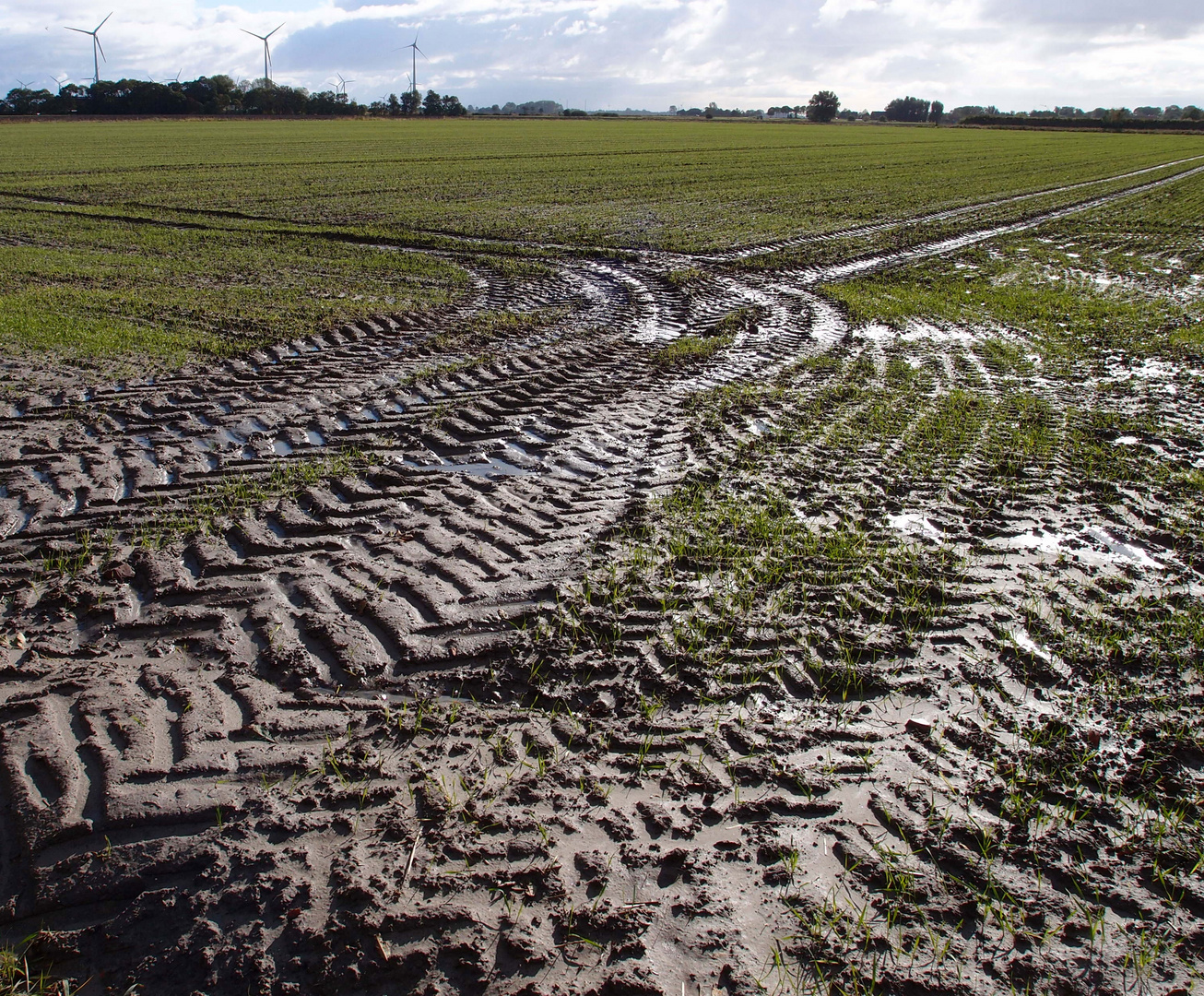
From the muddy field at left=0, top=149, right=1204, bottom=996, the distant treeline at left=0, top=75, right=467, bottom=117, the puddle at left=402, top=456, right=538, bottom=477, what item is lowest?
the muddy field at left=0, top=149, right=1204, bottom=996

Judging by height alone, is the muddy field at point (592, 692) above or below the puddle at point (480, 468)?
below

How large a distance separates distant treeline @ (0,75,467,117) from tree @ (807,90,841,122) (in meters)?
73.8

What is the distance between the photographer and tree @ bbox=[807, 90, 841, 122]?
136000 mm

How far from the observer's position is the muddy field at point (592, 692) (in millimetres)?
2762

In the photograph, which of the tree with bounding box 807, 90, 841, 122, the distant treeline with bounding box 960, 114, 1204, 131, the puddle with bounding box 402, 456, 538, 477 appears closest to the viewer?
the puddle with bounding box 402, 456, 538, 477

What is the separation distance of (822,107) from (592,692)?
153930 mm

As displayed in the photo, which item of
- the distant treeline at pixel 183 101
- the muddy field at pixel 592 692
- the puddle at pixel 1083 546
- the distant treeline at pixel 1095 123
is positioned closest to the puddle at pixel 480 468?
the muddy field at pixel 592 692

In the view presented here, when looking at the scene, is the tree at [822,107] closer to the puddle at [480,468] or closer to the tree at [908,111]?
the tree at [908,111]

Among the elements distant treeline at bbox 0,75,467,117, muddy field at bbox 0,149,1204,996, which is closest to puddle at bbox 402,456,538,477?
muddy field at bbox 0,149,1204,996

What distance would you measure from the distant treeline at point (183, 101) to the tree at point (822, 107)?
73.8m

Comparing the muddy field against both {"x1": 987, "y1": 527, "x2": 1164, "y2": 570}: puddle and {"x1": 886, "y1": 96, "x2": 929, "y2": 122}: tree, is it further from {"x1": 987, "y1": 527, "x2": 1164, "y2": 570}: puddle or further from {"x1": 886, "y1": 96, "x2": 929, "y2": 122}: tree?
{"x1": 886, "y1": 96, "x2": 929, "y2": 122}: tree

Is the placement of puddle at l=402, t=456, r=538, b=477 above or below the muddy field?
above

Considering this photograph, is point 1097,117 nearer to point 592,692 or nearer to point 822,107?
point 822,107

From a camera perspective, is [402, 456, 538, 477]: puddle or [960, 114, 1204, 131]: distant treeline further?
[960, 114, 1204, 131]: distant treeline
